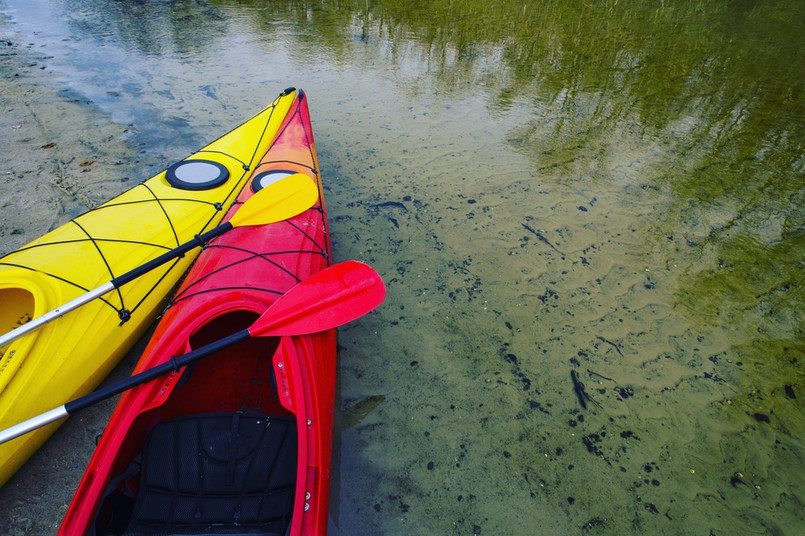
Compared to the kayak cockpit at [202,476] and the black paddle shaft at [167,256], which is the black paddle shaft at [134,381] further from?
the black paddle shaft at [167,256]

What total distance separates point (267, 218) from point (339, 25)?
6516mm

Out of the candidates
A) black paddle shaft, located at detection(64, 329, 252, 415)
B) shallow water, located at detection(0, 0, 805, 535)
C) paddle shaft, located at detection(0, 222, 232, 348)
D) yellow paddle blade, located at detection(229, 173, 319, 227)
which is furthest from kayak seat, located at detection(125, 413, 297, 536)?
yellow paddle blade, located at detection(229, 173, 319, 227)

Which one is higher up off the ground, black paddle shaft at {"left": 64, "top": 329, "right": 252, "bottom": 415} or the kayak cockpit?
black paddle shaft at {"left": 64, "top": 329, "right": 252, "bottom": 415}

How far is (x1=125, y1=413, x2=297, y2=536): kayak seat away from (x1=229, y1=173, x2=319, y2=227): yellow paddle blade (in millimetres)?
1292

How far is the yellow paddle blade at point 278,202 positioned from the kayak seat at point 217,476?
1292 millimetres

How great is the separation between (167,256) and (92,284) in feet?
1.53

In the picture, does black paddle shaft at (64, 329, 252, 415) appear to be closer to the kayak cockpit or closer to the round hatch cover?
the kayak cockpit

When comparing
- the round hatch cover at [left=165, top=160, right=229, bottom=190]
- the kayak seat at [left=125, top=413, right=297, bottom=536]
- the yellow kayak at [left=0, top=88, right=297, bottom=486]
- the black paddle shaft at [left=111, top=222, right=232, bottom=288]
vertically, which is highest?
the round hatch cover at [left=165, top=160, right=229, bottom=190]

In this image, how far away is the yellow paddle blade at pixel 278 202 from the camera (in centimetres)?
273

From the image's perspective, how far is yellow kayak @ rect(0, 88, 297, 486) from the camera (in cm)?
202

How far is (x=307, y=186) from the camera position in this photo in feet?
9.78

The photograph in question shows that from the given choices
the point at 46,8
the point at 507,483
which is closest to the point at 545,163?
the point at 507,483

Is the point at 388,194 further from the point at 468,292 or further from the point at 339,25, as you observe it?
the point at 339,25

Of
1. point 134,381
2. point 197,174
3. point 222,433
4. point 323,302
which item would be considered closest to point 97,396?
point 134,381
